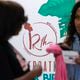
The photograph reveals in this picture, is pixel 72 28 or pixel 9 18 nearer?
pixel 9 18

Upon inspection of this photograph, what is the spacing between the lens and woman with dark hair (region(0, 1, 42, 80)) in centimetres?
109

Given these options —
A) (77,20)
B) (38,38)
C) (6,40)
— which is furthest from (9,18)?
(38,38)

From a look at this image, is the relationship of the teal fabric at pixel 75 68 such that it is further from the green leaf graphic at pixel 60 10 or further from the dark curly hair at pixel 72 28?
the green leaf graphic at pixel 60 10

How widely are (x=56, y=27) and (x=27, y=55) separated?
34 cm

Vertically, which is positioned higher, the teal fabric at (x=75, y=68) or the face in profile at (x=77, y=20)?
the face in profile at (x=77, y=20)

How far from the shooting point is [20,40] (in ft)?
7.11

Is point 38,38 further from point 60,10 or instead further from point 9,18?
point 9,18

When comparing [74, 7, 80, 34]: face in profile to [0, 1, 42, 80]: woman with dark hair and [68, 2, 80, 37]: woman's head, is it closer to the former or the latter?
[68, 2, 80, 37]: woman's head

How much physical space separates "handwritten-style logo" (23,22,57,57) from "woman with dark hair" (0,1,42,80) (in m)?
0.99

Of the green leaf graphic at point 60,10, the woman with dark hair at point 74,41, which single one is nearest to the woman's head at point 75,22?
the woman with dark hair at point 74,41

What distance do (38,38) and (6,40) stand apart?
40.3 inches

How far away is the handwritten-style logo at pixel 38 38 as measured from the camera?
2137 millimetres

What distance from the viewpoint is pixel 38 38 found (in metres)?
2.15

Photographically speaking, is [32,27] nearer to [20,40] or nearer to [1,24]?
[20,40]
